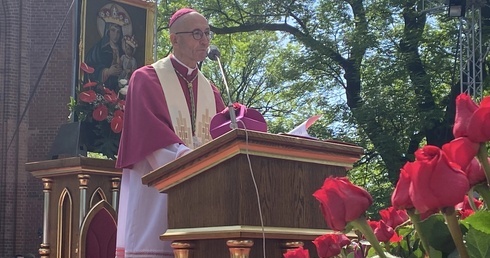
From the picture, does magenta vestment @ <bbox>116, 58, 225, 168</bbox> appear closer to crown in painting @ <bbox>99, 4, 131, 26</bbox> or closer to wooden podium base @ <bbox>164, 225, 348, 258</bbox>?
wooden podium base @ <bbox>164, 225, 348, 258</bbox>

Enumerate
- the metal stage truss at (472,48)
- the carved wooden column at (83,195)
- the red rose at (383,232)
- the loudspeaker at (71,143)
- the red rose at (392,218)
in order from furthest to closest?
the metal stage truss at (472,48)
the loudspeaker at (71,143)
the carved wooden column at (83,195)
the red rose at (392,218)
the red rose at (383,232)

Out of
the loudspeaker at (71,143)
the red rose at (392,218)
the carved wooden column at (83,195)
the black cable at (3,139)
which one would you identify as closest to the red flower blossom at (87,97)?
the loudspeaker at (71,143)

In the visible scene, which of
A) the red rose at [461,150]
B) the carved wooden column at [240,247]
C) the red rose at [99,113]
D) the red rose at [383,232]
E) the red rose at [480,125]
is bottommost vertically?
the carved wooden column at [240,247]

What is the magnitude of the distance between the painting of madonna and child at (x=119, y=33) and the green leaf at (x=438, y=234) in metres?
10.4

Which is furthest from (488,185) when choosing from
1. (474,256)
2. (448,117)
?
(448,117)

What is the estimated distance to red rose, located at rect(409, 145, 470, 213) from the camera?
1076 mm

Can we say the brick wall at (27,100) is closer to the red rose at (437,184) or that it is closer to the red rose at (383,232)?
the red rose at (383,232)

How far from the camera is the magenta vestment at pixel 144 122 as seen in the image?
3941mm

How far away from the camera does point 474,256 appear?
3.71ft

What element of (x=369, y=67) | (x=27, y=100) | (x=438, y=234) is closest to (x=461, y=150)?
(x=438, y=234)

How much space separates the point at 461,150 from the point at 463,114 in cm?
7

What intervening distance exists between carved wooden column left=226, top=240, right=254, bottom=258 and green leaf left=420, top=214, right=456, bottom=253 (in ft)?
6.13

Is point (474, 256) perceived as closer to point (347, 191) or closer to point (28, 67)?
point (347, 191)

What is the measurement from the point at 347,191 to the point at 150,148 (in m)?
2.70
